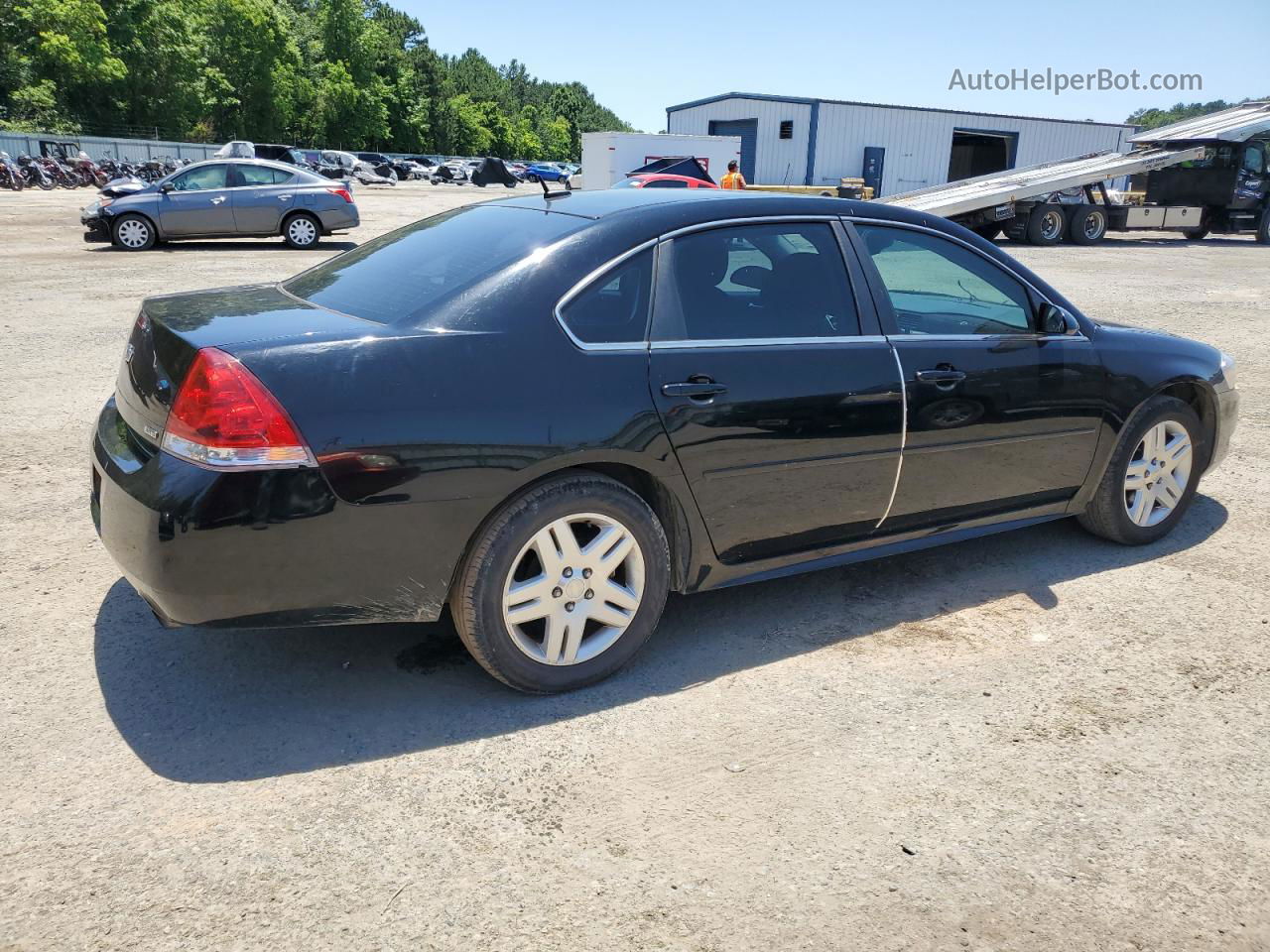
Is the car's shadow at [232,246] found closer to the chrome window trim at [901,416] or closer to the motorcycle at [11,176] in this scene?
the chrome window trim at [901,416]

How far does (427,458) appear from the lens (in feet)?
9.35

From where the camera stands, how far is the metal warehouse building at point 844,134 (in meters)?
41.2

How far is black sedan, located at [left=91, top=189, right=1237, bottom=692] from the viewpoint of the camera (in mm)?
2764

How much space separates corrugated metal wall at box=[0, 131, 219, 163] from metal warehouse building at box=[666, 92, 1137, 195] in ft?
77.7

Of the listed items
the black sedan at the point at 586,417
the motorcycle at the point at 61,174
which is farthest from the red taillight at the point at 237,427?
the motorcycle at the point at 61,174

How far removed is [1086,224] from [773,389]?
23684 millimetres

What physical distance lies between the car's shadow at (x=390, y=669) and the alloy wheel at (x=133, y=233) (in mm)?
14384

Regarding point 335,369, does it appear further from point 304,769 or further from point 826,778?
point 826,778

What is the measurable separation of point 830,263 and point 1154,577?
6.97ft

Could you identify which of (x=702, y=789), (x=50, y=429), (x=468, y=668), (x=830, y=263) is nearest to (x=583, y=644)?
(x=468, y=668)

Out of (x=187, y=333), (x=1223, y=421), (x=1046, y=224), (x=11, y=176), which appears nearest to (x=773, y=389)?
(x=187, y=333)

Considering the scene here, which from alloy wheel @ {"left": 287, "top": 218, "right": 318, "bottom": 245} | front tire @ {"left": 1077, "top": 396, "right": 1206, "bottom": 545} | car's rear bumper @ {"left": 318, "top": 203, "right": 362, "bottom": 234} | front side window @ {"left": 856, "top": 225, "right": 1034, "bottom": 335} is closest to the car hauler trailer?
car's rear bumper @ {"left": 318, "top": 203, "right": 362, "bottom": 234}

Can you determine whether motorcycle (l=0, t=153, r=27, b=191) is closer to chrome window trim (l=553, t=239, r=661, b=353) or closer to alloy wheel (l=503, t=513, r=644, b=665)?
chrome window trim (l=553, t=239, r=661, b=353)

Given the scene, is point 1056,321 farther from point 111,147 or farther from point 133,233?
point 111,147
